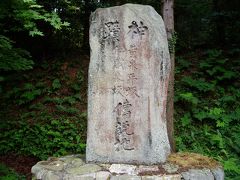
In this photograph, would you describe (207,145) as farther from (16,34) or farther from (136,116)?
(16,34)

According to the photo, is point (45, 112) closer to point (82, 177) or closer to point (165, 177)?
point (82, 177)

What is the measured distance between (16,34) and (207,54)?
6983 millimetres

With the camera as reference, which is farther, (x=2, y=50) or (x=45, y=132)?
(x=45, y=132)

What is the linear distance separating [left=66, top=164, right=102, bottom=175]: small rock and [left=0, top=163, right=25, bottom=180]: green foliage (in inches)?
130

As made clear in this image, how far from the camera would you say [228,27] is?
1453 cm

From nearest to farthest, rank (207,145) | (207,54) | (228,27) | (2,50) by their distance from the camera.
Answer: (2,50) < (207,145) < (207,54) < (228,27)

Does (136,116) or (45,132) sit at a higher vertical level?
(136,116)

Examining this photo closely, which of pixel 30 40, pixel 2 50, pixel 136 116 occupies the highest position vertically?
pixel 30 40

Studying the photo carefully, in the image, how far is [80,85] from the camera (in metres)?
12.2

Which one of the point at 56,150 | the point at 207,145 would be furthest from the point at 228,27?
the point at 56,150

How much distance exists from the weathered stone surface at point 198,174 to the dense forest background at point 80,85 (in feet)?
9.22

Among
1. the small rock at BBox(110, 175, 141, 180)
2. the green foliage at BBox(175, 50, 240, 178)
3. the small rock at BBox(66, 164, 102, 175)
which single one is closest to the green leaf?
the green foliage at BBox(175, 50, 240, 178)

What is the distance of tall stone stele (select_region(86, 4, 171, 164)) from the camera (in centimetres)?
566

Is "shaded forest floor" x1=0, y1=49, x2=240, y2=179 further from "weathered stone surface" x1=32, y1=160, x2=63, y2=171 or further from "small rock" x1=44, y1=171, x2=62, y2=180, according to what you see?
"small rock" x1=44, y1=171, x2=62, y2=180
